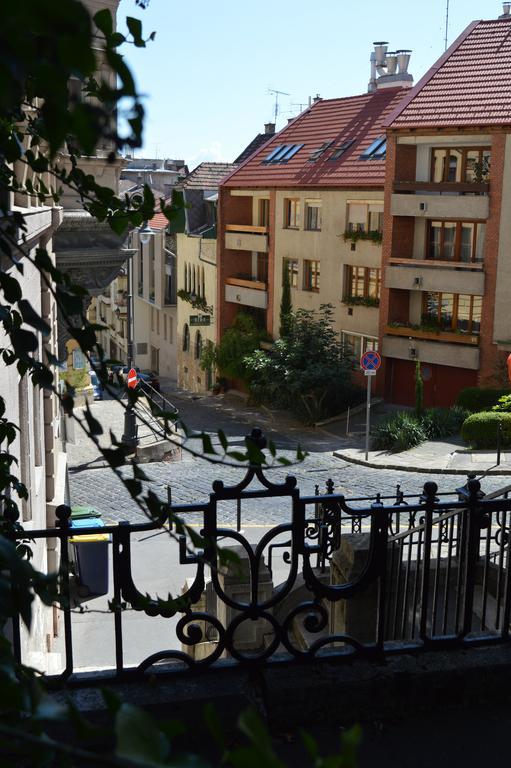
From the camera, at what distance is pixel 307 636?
7.24 meters

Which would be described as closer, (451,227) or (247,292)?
(451,227)

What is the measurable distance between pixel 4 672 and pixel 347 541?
6029 mm

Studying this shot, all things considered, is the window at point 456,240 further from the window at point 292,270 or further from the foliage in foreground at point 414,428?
the window at point 292,270

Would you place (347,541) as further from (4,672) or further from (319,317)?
(319,317)

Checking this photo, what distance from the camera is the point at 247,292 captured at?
44938 mm

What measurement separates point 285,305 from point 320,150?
7.21 m

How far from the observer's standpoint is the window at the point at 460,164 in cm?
3419

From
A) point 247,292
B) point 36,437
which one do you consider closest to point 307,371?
point 247,292

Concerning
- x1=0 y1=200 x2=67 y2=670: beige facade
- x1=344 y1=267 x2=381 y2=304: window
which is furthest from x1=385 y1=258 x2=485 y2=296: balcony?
x1=0 y1=200 x2=67 y2=670: beige facade

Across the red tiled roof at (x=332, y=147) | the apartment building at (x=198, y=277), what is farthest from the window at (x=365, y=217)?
the apartment building at (x=198, y=277)

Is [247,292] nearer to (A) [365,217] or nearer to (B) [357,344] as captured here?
(B) [357,344]

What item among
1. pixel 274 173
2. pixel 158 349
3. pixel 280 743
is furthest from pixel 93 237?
pixel 158 349

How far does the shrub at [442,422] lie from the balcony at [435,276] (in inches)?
208

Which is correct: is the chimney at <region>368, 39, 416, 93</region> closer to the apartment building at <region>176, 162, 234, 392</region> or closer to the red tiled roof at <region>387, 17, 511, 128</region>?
the red tiled roof at <region>387, 17, 511, 128</region>
